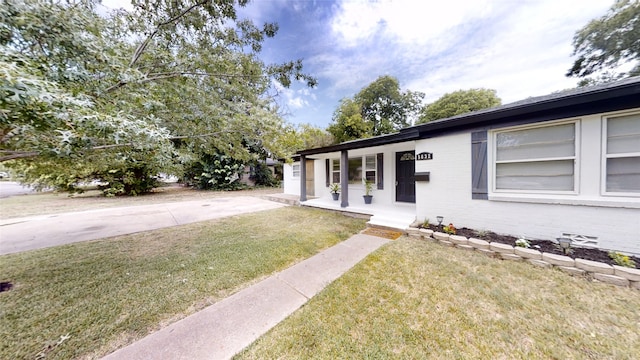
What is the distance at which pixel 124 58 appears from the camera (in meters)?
2.89

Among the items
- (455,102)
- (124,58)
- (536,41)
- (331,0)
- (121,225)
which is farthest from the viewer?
(455,102)

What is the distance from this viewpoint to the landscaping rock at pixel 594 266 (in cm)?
271

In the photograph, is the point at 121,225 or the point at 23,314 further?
the point at 121,225

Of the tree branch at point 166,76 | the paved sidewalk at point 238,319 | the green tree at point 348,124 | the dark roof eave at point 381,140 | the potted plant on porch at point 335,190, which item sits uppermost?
the green tree at point 348,124

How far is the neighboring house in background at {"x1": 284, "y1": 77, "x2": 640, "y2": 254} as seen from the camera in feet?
10.1

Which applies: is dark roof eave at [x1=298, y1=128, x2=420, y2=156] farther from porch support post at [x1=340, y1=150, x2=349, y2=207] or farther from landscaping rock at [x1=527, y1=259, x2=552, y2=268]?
landscaping rock at [x1=527, y1=259, x2=552, y2=268]

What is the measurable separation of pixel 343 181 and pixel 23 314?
6.63m

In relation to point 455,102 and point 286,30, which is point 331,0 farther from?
point 455,102

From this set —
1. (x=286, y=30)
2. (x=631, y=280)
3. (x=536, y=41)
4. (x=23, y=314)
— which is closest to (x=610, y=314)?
(x=631, y=280)

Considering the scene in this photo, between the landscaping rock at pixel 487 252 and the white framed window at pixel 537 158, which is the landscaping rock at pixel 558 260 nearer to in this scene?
the landscaping rock at pixel 487 252

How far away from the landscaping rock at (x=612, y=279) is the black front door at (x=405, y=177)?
13.6ft

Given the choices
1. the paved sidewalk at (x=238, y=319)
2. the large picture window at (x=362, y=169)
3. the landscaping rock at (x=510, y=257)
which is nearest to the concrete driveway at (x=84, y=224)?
the large picture window at (x=362, y=169)

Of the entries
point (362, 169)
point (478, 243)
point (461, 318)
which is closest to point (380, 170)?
point (362, 169)

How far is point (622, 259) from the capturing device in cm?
280
